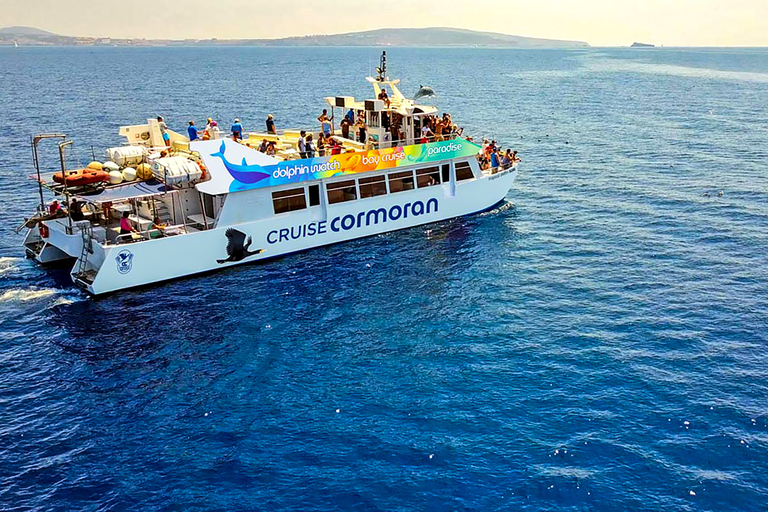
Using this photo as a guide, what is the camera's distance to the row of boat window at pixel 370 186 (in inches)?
1478

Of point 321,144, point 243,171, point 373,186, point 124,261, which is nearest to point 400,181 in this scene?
point 373,186

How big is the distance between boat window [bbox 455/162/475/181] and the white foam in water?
24686 millimetres

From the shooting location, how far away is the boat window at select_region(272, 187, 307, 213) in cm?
3700

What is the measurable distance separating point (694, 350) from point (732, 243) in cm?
1474

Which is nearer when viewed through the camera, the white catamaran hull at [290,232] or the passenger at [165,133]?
the white catamaran hull at [290,232]

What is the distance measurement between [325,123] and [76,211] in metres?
18.1

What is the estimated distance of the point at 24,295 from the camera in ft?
106

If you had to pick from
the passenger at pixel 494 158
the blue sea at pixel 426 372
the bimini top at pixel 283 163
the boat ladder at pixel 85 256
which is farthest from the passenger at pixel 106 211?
the passenger at pixel 494 158

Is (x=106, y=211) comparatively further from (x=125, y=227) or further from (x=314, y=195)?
(x=314, y=195)

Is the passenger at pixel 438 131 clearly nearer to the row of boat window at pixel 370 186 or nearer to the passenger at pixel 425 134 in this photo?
the passenger at pixel 425 134

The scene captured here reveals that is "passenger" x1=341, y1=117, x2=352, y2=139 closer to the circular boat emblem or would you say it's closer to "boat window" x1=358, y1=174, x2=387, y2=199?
"boat window" x1=358, y1=174, x2=387, y2=199

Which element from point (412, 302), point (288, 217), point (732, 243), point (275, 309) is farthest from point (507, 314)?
point (732, 243)

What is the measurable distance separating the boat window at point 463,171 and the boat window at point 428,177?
1.64 metres

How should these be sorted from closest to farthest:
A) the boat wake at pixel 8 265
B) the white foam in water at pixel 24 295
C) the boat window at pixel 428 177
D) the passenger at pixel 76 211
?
the white foam in water at pixel 24 295 → the passenger at pixel 76 211 → the boat wake at pixel 8 265 → the boat window at pixel 428 177
